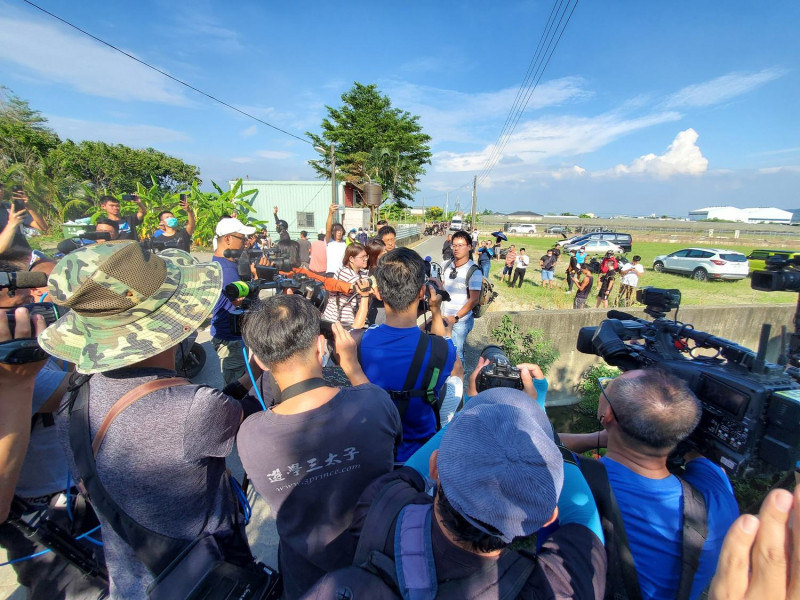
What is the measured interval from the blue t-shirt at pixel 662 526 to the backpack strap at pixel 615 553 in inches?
5.7

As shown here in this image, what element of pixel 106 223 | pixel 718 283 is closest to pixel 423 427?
pixel 106 223

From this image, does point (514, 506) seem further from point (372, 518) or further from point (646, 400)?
point (646, 400)

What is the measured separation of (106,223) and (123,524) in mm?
5195

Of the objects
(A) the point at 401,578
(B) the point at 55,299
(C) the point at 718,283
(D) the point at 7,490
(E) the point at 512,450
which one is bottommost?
(C) the point at 718,283

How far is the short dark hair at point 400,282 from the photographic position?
6.34 feet

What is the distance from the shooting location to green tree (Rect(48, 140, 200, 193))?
26.8 meters

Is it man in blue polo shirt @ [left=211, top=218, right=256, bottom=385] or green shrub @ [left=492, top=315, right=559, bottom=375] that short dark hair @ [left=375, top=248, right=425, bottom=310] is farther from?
green shrub @ [left=492, top=315, right=559, bottom=375]

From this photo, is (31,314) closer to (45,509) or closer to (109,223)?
(45,509)

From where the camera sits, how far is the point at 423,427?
1.92m

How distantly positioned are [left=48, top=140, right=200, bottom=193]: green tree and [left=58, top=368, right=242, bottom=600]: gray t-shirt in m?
30.1

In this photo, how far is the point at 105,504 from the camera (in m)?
1.16

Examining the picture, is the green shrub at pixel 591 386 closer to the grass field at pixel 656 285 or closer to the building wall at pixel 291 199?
the grass field at pixel 656 285

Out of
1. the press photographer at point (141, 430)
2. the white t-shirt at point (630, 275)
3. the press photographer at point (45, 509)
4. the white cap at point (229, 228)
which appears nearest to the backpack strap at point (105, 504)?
the press photographer at point (141, 430)

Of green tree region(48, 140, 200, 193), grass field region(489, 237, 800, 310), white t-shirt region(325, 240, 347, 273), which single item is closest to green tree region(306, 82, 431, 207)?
green tree region(48, 140, 200, 193)
